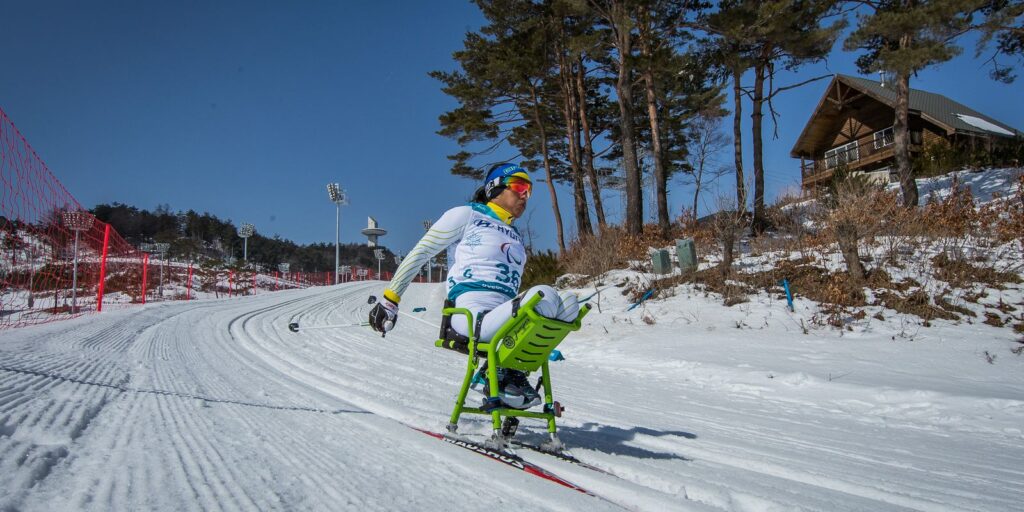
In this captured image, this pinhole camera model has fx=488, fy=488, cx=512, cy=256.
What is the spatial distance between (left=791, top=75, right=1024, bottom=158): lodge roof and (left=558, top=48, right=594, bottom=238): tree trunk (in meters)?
13.3

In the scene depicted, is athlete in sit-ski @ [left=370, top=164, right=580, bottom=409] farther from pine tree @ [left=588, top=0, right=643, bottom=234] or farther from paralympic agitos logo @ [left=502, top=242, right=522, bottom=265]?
pine tree @ [left=588, top=0, right=643, bottom=234]

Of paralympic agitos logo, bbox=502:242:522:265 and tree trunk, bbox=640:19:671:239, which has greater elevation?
tree trunk, bbox=640:19:671:239

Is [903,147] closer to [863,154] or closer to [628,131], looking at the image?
[628,131]

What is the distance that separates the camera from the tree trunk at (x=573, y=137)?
18.8 m

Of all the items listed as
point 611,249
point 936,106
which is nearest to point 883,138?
point 936,106

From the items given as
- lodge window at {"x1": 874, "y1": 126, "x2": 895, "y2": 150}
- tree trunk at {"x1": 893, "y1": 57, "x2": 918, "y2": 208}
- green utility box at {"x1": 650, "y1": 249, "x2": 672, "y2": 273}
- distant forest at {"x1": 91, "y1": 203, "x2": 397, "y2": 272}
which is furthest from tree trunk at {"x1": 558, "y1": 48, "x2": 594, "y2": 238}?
distant forest at {"x1": 91, "y1": 203, "x2": 397, "y2": 272}

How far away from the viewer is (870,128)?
1099 inches

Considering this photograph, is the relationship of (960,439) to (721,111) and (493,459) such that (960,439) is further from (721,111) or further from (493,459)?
(721,111)

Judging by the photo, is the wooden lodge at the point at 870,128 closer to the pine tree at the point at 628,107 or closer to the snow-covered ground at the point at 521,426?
the pine tree at the point at 628,107

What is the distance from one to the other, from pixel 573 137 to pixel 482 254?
17368mm

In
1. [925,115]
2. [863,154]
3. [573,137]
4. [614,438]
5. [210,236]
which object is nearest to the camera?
[614,438]

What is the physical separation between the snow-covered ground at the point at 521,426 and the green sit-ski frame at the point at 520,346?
8.6 inches

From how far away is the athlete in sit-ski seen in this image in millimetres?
2365

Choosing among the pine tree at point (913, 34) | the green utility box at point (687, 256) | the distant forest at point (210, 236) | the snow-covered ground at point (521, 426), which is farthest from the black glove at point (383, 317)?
the distant forest at point (210, 236)
